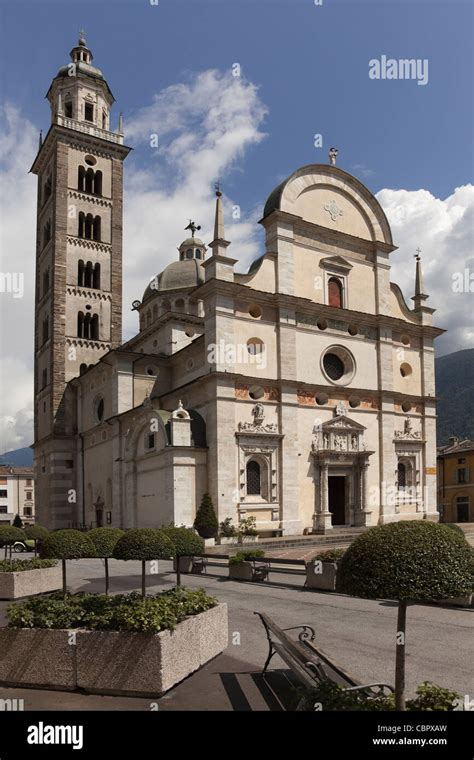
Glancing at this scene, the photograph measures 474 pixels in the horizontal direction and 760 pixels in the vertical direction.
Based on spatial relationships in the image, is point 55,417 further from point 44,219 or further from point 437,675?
point 437,675

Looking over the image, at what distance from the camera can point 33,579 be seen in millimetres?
16438

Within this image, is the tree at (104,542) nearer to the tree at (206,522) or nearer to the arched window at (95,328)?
the tree at (206,522)

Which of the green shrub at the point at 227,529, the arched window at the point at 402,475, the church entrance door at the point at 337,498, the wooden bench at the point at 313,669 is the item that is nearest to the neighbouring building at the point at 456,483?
the arched window at the point at 402,475

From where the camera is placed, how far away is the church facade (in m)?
34.6

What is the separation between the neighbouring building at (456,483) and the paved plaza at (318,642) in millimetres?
49177

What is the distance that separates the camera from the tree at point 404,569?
6.36 meters

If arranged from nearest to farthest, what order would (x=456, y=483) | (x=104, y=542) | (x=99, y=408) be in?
(x=104, y=542)
(x=99, y=408)
(x=456, y=483)

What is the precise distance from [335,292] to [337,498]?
45.1 ft

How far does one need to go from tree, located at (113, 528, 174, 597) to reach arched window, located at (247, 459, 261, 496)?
20453mm

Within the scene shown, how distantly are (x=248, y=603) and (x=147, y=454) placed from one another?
21.8m

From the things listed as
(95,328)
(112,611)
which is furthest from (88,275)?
(112,611)

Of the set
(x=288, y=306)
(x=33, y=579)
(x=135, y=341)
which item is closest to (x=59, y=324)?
(x=135, y=341)

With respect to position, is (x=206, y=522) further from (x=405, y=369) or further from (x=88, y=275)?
(x=88, y=275)

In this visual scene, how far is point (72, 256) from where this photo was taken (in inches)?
2058
